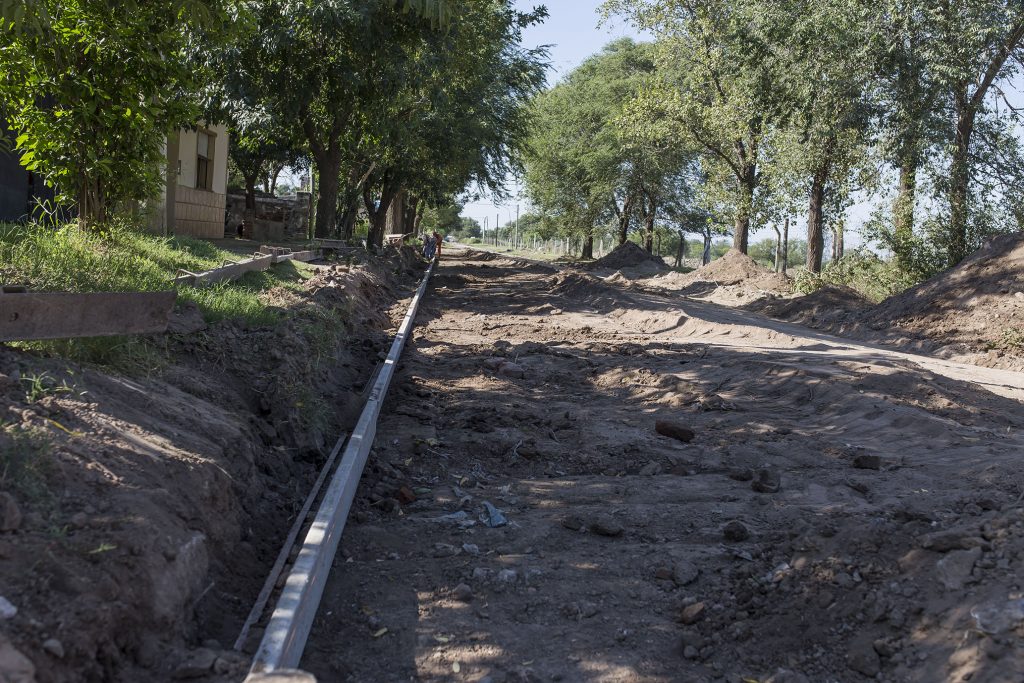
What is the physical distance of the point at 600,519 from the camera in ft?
18.6

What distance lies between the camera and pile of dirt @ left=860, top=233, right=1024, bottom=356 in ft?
52.9

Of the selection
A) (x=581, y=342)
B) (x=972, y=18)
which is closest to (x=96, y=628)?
(x=581, y=342)

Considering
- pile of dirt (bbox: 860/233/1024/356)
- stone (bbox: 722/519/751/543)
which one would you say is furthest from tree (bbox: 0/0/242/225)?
pile of dirt (bbox: 860/233/1024/356)

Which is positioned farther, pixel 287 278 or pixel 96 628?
pixel 287 278

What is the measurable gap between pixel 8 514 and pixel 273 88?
743 inches

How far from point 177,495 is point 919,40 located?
69.3 feet

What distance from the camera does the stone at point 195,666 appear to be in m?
3.28

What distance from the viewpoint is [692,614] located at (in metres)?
4.35

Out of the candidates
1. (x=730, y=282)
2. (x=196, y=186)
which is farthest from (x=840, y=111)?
(x=196, y=186)

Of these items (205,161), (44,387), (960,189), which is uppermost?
(960,189)

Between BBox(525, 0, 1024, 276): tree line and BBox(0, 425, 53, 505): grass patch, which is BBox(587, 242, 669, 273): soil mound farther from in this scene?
BBox(0, 425, 53, 505): grass patch

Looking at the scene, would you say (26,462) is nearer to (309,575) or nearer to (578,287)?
(309,575)

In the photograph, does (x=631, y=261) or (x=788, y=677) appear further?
(x=631, y=261)

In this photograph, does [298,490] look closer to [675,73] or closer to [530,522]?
[530,522]
